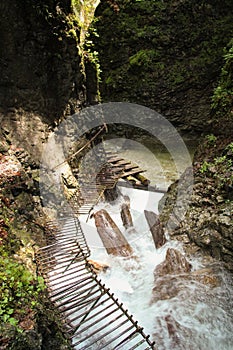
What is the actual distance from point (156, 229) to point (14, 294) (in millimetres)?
4458

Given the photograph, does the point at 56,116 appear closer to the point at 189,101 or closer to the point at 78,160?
the point at 78,160

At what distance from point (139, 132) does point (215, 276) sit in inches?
421

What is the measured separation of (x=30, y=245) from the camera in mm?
4672

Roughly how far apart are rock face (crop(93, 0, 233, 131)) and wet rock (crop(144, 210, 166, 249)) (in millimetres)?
7979

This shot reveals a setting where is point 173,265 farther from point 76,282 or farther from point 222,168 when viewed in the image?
point 222,168

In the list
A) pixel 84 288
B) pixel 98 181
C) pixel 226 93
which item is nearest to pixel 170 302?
pixel 84 288

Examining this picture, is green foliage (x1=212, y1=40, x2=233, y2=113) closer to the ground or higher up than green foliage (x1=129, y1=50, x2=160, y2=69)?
closer to the ground

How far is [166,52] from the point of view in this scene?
13.4 meters

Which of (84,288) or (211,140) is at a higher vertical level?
(211,140)

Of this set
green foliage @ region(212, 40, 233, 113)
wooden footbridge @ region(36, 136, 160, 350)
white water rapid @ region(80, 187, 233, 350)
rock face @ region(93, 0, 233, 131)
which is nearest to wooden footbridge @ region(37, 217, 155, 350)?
wooden footbridge @ region(36, 136, 160, 350)

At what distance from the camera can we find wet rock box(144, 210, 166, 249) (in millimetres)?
6547

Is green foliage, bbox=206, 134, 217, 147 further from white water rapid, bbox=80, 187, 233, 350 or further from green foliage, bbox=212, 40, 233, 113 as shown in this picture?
white water rapid, bbox=80, 187, 233, 350

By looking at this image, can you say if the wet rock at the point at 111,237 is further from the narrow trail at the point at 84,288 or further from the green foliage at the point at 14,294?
the green foliage at the point at 14,294

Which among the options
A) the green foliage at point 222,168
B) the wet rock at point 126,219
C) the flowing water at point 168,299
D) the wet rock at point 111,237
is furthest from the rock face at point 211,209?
the wet rock at point 111,237
